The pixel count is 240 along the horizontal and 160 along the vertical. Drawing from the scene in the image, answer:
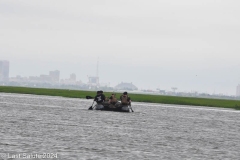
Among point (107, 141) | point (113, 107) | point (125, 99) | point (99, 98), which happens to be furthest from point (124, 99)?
point (107, 141)

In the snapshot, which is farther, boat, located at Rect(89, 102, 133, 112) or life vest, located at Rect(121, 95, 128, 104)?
boat, located at Rect(89, 102, 133, 112)

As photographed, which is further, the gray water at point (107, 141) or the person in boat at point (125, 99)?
the person in boat at point (125, 99)

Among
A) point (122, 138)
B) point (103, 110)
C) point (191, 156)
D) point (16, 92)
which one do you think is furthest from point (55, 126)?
point (16, 92)

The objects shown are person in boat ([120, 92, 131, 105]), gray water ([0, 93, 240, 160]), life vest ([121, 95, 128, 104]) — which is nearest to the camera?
gray water ([0, 93, 240, 160])

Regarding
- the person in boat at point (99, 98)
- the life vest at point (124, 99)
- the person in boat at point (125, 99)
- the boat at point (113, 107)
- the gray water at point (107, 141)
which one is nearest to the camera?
the gray water at point (107, 141)

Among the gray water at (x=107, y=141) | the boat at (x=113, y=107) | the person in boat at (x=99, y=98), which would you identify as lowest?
the gray water at (x=107, y=141)

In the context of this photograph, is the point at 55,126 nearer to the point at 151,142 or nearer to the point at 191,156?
the point at 151,142

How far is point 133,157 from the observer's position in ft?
125

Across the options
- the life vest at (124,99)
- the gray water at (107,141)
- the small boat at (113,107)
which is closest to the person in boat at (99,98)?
the small boat at (113,107)

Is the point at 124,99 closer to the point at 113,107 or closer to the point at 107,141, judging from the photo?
the point at 113,107

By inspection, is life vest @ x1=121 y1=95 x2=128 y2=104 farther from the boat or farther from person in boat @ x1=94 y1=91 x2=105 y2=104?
person in boat @ x1=94 y1=91 x2=105 y2=104

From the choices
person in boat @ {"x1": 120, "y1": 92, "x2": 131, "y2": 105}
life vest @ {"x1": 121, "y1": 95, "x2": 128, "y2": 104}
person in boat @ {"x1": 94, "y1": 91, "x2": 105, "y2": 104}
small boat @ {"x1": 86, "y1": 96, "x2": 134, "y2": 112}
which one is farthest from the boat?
life vest @ {"x1": 121, "y1": 95, "x2": 128, "y2": 104}

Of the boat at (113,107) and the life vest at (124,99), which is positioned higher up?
the life vest at (124,99)

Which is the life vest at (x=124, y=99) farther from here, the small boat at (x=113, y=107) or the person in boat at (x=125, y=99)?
the small boat at (x=113, y=107)
